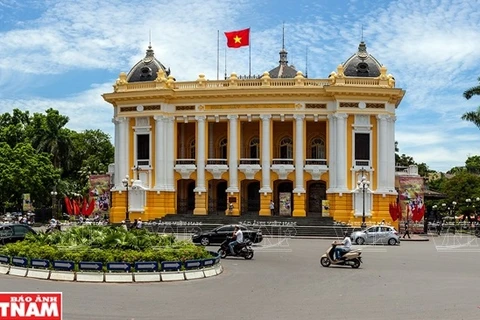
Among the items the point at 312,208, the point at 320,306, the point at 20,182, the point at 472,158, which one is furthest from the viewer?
the point at 472,158

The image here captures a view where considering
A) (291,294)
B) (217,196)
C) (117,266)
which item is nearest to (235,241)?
(117,266)

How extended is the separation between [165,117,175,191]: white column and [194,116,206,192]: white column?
2.02 m

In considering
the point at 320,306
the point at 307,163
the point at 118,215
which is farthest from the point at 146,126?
the point at 320,306

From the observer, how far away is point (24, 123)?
7712cm

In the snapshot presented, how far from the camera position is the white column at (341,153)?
50906mm

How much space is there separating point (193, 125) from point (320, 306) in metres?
42.9

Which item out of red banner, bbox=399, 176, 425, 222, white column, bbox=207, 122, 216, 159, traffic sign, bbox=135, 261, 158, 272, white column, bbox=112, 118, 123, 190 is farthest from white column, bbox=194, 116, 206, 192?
traffic sign, bbox=135, 261, 158, 272

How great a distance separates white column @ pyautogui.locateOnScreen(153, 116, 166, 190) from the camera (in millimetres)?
53487

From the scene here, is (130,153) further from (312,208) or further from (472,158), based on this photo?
(472,158)

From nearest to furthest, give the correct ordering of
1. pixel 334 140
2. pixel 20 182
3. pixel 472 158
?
pixel 334 140 < pixel 20 182 < pixel 472 158

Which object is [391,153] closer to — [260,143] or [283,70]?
[260,143]

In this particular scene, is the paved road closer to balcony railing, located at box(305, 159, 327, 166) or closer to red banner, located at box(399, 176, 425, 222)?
red banner, located at box(399, 176, 425, 222)

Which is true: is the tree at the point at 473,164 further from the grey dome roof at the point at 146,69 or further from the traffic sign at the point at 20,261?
the traffic sign at the point at 20,261

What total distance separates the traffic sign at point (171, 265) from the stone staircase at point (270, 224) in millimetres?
25659
